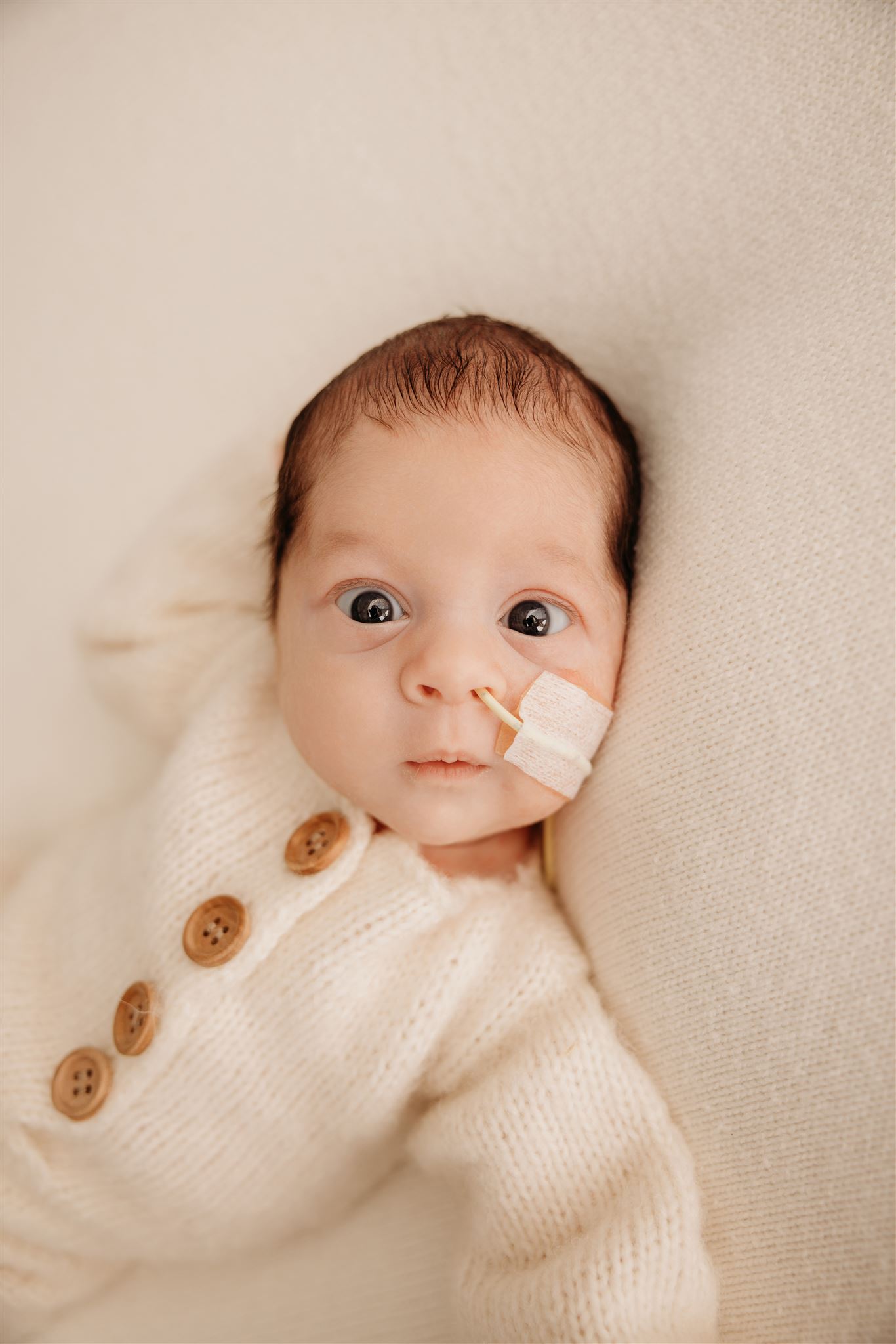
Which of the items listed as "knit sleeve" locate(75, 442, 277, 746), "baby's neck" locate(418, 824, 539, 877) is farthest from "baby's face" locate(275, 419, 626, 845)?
"knit sleeve" locate(75, 442, 277, 746)

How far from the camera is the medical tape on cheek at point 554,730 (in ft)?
4.29

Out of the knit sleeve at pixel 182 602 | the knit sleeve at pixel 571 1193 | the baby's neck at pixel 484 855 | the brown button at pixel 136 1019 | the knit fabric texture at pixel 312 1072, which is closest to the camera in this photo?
the knit sleeve at pixel 571 1193

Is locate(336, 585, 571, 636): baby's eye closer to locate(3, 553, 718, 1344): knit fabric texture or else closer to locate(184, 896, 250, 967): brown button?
locate(3, 553, 718, 1344): knit fabric texture

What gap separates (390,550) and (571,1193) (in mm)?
897

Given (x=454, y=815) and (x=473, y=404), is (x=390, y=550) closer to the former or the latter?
(x=473, y=404)

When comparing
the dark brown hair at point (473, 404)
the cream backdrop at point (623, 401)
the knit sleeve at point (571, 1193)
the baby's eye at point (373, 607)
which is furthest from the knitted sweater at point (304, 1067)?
the dark brown hair at point (473, 404)

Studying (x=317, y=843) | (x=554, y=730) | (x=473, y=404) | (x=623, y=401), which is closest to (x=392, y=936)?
(x=317, y=843)

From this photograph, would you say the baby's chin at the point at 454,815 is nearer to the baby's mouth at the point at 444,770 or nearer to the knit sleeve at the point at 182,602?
the baby's mouth at the point at 444,770

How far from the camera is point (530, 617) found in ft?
4.42

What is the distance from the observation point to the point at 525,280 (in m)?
1.77

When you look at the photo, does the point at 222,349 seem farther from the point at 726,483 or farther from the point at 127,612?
the point at 726,483

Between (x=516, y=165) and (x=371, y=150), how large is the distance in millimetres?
310

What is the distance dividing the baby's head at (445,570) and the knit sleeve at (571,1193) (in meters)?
0.33

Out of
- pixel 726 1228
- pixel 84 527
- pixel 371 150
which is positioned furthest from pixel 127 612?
pixel 726 1228
